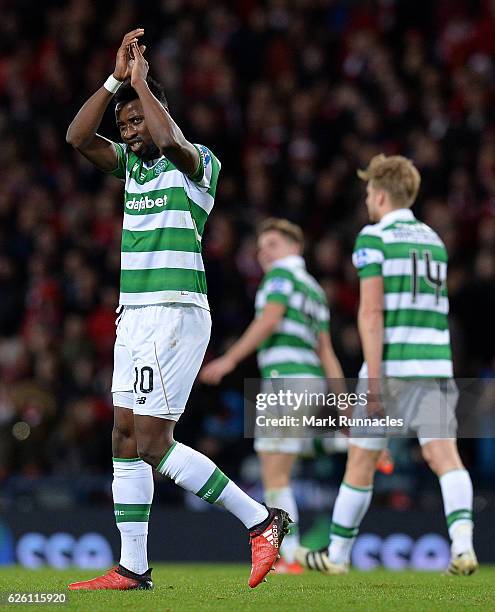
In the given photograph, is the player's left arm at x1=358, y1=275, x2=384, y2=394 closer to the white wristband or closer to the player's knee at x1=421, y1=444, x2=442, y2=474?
the player's knee at x1=421, y1=444, x2=442, y2=474

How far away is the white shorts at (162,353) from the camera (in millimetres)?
5605

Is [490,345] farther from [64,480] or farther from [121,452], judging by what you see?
[121,452]

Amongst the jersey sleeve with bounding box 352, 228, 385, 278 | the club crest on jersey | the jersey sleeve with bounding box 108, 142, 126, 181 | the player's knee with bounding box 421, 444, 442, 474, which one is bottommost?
the player's knee with bounding box 421, 444, 442, 474

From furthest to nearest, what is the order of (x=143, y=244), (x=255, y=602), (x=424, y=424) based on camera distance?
(x=424, y=424) → (x=143, y=244) → (x=255, y=602)

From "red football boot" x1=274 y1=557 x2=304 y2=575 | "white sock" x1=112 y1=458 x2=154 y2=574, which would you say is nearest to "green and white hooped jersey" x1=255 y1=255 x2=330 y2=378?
"red football boot" x1=274 y1=557 x2=304 y2=575

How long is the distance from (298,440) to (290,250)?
4.40 ft

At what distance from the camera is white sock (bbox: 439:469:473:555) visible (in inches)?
274

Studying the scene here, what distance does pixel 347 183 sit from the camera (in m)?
12.9

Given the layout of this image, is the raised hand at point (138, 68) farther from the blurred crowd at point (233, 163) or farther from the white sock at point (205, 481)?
the blurred crowd at point (233, 163)

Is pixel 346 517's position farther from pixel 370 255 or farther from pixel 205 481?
pixel 205 481

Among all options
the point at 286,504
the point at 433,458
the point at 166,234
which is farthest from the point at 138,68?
the point at 286,504

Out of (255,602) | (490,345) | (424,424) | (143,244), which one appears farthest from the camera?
(490,345)

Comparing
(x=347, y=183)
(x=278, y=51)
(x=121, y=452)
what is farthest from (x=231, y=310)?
(x=121, y=452)

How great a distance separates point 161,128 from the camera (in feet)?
17.7
